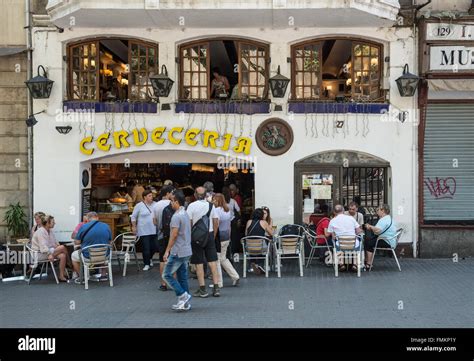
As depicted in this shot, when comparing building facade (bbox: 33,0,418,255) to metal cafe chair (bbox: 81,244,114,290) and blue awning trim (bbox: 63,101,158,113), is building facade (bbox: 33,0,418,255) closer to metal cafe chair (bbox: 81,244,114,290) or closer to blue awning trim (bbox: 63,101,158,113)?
blue awning trim (bbox: 63,101,158,113)

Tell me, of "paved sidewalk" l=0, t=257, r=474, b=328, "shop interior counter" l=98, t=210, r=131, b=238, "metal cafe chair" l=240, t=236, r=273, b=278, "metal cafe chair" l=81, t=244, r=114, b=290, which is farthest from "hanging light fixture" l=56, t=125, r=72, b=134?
"metal cafe chair" l=240, t=236, r=273, b=278

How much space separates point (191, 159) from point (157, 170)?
5.36ft

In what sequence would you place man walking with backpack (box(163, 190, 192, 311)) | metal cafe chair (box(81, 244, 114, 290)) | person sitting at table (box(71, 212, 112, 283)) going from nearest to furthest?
1. man walking with backpack (box(163, 190, 192, 311))
2. metal cafe chair (box(81, 244, 114, 290))
3. person sitting at table (box(71, 212, 112, 283))

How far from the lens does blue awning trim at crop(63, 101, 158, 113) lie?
1436 cm

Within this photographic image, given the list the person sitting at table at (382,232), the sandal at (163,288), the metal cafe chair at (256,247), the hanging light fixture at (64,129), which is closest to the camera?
the sandal at (163,288)

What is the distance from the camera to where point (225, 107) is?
14367 mm

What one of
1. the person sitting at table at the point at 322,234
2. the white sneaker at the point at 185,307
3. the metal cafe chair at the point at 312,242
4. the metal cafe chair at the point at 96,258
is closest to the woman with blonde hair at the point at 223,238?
the white sneaker at the point at 185,307

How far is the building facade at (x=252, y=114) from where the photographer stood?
14266 millimetres

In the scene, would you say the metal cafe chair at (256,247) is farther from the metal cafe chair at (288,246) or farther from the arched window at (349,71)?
the arched window at (349,71)

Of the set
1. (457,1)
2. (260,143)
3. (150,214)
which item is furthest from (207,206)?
(457,1)

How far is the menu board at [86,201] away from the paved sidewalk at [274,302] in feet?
8.49

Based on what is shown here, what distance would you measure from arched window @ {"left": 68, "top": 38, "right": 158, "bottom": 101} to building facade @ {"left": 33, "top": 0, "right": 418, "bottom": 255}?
0.08 ft

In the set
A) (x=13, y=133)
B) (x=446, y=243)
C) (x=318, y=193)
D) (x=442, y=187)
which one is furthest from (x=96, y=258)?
(x=442, y=187)

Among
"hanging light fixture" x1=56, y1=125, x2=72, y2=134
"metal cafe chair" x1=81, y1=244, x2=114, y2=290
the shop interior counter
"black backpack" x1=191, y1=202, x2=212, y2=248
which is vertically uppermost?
"hanging light fixture" x1=56, y1=125, x2=72, y2=134
